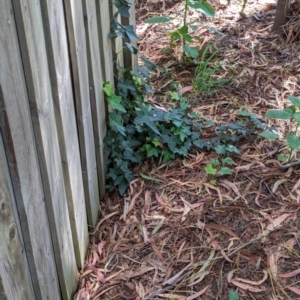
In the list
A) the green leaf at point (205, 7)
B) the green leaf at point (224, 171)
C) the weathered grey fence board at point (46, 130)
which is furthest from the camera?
the green leaf at point (205, 7)

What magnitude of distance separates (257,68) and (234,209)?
4.48ft

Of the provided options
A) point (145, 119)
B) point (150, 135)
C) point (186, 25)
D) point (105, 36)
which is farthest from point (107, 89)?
point (186, 25)

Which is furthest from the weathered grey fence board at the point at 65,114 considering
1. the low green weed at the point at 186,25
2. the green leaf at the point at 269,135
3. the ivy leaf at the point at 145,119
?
the low green weed at the point at 186,25

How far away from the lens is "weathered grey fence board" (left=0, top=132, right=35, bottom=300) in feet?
4.34

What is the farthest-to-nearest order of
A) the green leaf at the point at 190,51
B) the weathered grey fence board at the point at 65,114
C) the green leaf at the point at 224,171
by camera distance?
the green leaf at the point at 190,51 → the green leaf at the point at 224,171 → the weathered grey fence board at the point at 65,114

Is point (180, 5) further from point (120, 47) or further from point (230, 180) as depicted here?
point (230, 180)

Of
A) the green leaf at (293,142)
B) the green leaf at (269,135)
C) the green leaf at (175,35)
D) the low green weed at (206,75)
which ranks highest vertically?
the green leaf at (175,35)

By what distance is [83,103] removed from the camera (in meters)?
2.09

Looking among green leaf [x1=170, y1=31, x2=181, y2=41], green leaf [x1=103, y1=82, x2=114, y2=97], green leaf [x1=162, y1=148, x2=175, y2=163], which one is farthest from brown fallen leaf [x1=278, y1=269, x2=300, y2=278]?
green leaf [x1=170, y1=31, x2=181, y2=41]

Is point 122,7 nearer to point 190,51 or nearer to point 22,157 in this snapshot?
point 190,51

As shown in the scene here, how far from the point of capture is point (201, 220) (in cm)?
244

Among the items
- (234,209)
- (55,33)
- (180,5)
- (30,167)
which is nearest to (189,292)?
(234,209)

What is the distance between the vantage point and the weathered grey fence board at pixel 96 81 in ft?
6.95

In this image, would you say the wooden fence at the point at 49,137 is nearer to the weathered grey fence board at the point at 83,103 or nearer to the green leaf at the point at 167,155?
the weathered grey fence board at the point at 83,103
